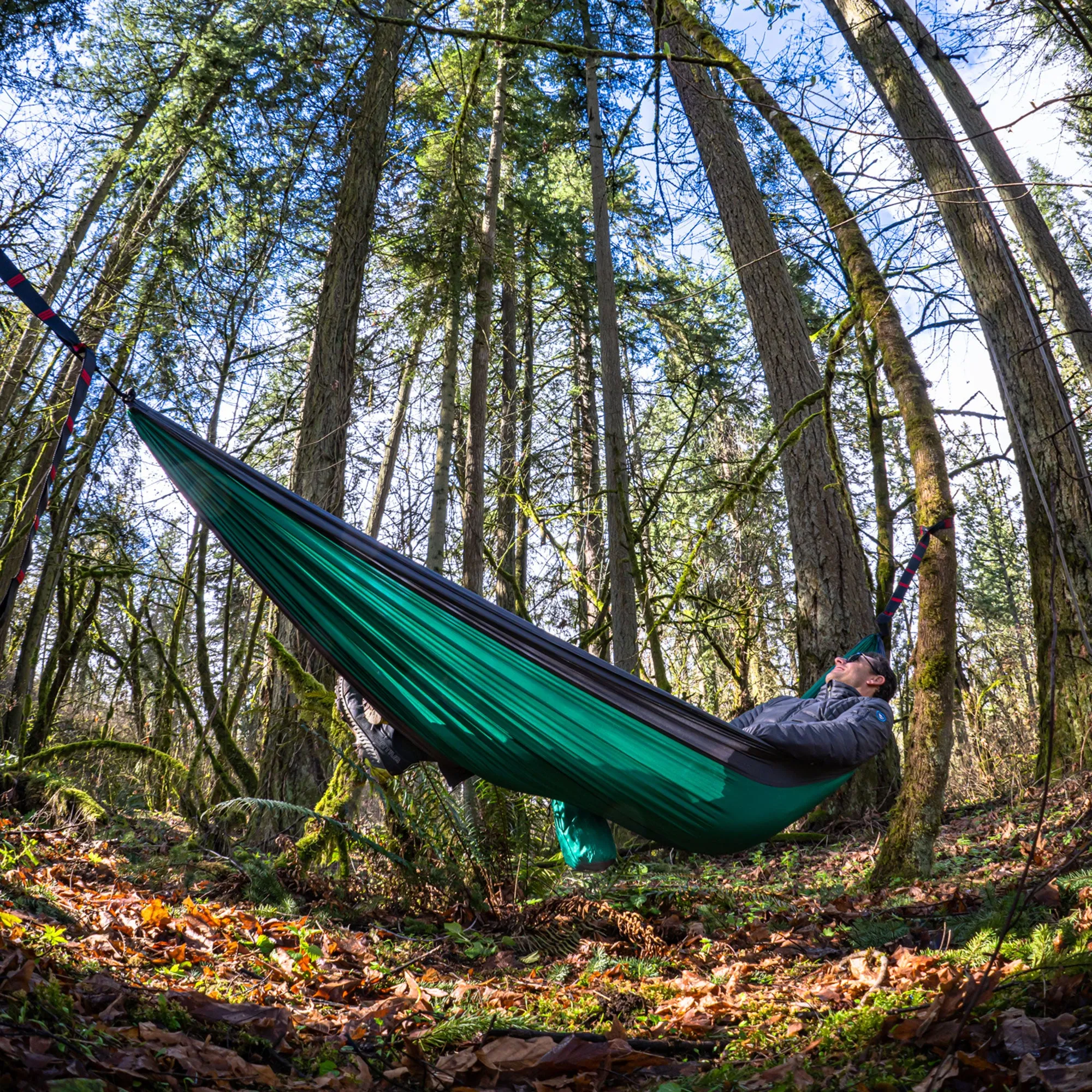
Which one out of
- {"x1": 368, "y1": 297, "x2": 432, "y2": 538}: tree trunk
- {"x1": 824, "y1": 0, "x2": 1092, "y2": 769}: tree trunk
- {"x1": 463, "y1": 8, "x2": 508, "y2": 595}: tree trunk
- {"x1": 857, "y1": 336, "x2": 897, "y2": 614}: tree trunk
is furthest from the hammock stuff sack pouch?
{"x1": 368, "y1": 297, "x2": 432, "y2": 538}: tree trunk

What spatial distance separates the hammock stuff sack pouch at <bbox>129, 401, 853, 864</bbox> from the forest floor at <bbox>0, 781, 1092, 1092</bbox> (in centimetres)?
34

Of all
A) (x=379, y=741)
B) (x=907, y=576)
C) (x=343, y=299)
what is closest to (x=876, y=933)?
(x=907, y=576)

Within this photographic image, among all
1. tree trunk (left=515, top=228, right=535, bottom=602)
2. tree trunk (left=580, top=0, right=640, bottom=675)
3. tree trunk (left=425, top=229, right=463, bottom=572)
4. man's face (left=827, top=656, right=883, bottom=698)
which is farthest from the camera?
tree trunk (left=515, top=228, right=535, bottom=602)

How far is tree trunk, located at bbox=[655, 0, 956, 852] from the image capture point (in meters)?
2.14

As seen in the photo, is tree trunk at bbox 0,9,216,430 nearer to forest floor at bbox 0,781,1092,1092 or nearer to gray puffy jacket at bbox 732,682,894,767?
forest floor at bbox 0,781,1092,1092

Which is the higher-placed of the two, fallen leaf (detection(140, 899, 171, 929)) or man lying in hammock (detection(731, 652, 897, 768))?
man lying in hammock (detection(731, 652, 897, 768))

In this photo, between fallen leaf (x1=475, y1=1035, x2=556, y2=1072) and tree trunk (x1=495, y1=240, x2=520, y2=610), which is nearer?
fallen leaf (x1=475, y1=1035, x2=556, y2=1072)

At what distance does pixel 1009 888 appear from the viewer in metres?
2.00

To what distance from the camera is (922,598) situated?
220cm

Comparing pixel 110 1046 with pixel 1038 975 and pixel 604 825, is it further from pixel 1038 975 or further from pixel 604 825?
pixel 1038 975

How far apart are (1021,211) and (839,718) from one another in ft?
9.46

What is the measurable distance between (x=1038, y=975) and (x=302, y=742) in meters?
2.55

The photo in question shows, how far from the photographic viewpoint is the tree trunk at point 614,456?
12.2 feet

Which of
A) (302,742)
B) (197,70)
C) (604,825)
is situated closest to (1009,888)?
(604,825)
